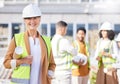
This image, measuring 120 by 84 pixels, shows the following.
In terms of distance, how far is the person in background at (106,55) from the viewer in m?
6.62

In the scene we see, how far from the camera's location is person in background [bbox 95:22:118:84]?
21.7ft

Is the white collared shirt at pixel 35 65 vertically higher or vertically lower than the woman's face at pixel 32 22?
lower

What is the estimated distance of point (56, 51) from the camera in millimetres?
6258

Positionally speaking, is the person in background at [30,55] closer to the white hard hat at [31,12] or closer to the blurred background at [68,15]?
the white hard hat at [31,12]

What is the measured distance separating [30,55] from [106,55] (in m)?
2.95

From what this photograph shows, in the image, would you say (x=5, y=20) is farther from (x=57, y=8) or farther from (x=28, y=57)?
(x=28, y=57)

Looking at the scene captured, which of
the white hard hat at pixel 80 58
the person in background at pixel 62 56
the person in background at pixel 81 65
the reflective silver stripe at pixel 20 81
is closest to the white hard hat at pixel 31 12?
the reflective silver stripe at pixel 20 81

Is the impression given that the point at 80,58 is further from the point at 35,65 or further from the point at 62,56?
the point at 35,65

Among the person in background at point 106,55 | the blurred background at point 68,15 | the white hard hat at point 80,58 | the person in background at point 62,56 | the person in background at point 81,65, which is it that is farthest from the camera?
the blurred background at point 68,15

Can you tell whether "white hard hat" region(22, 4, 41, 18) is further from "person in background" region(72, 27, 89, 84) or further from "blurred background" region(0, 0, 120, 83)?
"blurred background" region(0, 0, 120, 83)

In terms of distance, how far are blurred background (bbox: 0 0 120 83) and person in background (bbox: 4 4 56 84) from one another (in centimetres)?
1950

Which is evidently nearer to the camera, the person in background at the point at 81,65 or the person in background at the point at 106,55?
the person in background at the point at 106,55

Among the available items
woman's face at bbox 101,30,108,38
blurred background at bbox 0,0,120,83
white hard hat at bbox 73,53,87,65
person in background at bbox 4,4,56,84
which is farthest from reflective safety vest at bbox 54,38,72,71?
blurred background at bbox 0,0,120,83

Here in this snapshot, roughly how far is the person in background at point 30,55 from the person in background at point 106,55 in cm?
281
